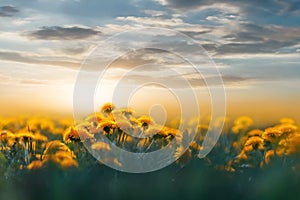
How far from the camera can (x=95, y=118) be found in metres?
2.97

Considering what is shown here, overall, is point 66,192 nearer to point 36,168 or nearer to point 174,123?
point 36,168

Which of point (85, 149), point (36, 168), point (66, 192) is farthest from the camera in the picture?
point (85, 149)

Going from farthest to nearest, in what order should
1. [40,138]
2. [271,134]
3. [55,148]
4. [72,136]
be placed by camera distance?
[40,138], [271,134], [72,136], [55,148]

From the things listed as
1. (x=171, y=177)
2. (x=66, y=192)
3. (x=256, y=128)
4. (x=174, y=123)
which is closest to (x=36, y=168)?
(x=66, y=192)

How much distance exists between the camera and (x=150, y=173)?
8.73 feet

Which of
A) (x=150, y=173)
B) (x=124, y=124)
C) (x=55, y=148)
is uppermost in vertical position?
(x=124, y=124)

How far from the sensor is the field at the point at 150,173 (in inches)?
98.7

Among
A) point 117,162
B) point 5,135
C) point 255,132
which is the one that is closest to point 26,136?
point 5,135

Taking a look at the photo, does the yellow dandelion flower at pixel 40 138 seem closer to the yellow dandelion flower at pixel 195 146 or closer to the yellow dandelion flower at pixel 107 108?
the yellow dandelion flower at pixel 107 108

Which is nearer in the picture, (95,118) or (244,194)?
(244,194)

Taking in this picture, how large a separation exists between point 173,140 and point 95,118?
0.47 metres

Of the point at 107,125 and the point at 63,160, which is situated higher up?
the point at 107,125

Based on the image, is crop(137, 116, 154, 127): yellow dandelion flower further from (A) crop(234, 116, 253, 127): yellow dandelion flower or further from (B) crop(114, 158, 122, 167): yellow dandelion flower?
(A) crop(234, 116, 253, 127): yellow dandelion flower

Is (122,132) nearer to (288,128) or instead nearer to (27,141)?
(27,141)
